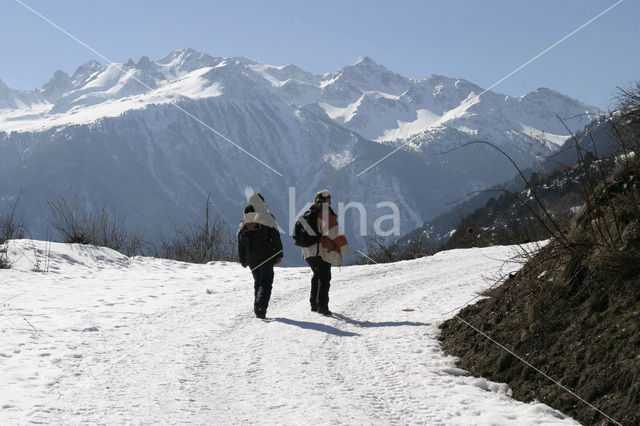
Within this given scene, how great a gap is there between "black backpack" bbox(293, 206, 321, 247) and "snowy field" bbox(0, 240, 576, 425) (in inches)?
47.5

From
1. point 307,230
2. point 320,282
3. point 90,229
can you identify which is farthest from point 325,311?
point 90,229

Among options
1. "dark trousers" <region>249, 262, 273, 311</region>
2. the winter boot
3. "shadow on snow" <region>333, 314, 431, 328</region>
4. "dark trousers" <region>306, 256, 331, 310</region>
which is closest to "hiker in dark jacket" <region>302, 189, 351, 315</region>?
"dark trousers" <region>306, 256, 331, 310</region>

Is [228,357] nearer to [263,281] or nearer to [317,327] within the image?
[317,327]

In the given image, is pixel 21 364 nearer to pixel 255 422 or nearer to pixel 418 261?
pixel 255 422

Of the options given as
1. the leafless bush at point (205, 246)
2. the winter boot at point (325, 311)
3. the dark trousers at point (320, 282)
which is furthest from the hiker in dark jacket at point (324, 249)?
the leafless bush at point (205, 246)

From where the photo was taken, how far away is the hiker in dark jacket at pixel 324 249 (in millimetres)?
9258

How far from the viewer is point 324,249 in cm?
932

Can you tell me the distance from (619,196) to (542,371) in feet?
7.33

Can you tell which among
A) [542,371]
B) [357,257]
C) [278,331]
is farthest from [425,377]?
[357,257]

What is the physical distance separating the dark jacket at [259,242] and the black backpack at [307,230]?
1.19 feet

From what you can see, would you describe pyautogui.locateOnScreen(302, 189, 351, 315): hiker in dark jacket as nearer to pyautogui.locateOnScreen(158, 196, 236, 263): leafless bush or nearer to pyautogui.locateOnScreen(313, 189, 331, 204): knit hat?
pyautogui.locateOnScreen(313, 189, 331, 204): knit hat

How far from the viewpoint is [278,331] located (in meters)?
7.61

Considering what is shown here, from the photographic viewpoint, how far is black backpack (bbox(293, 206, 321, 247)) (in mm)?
9297

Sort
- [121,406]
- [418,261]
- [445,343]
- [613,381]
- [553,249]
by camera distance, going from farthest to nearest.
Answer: [418,261] < [445,343] < [553,249] < [121,406] < [613,381]
